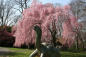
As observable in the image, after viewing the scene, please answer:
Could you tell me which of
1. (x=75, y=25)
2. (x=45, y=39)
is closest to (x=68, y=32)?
(x=75, y=25)

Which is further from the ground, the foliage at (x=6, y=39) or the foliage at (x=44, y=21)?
the foliage at (x=44, y=21)

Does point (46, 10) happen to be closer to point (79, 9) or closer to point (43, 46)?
point (43, 46)

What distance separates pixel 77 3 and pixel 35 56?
104 ft

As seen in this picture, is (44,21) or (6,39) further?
(6,39)

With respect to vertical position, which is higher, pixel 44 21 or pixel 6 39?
pixel 44 21

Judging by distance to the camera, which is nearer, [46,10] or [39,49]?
[39,49]

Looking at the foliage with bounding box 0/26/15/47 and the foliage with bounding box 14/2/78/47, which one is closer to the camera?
the foliage with bounding box 14/2/78/47

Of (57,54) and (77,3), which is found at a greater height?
(77,3)

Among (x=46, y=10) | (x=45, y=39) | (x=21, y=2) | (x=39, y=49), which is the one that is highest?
(x=21, y=2)

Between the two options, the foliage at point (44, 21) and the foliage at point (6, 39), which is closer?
the foliage at point (44, 21)

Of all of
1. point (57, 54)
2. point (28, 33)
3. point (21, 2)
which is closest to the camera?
point (57, 54)

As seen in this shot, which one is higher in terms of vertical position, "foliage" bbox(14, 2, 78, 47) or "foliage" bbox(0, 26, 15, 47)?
"foliage" bbox(14, 2, 78, 47)

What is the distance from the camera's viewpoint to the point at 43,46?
5.56 m

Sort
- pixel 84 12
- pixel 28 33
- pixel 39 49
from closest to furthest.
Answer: pixel 39 49 → pixel 28 33 → pixel 84 12
